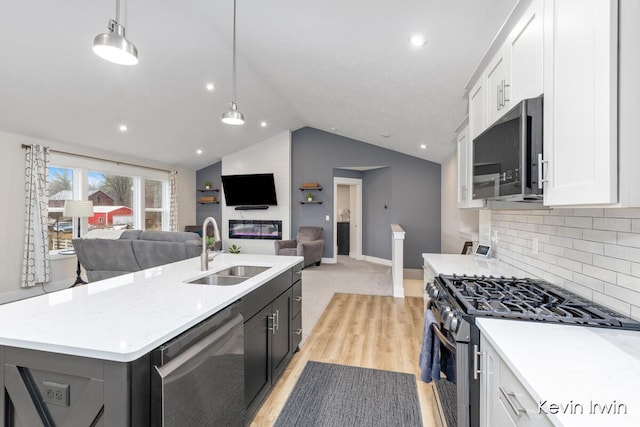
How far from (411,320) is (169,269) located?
8.85ft

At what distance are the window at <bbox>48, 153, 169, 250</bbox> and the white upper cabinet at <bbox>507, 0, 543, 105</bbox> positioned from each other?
6146 millimetres

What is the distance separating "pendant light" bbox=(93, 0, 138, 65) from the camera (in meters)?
1.47

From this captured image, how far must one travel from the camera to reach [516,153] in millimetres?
1312

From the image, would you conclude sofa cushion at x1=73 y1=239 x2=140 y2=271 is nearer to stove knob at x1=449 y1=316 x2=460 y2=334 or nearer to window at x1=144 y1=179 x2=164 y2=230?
window at x1=144 y1=179 x2=164 y2=230

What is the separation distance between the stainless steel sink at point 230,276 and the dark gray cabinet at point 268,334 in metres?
0.22

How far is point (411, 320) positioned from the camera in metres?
3.48

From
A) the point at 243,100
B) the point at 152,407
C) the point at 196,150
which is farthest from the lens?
the point at 196,150

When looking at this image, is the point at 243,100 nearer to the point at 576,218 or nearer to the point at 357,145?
the point at 357,145

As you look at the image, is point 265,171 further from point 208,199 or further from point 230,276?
point 230,276

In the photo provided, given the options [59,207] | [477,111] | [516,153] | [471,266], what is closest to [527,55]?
[516,153]

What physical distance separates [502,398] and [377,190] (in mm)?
6430

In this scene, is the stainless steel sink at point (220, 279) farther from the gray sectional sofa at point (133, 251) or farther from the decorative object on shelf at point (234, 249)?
the decorative object on shelf at point (234, 249)

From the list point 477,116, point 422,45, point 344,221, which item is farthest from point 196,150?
point 477,116

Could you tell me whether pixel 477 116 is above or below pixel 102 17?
below
